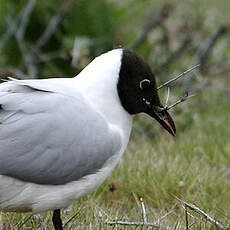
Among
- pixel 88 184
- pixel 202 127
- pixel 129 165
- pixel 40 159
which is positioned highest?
pixel 40 159

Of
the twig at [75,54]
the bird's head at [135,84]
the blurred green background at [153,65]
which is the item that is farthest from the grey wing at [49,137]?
the twig at [75,54]

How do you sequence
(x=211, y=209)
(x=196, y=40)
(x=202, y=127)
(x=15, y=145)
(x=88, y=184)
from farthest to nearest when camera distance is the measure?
(x=196, y=40)
(x=202, y=127)
(x=211, y=209)
(x=88, y=184)
(x=15, y=145)

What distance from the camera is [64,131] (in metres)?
3.40

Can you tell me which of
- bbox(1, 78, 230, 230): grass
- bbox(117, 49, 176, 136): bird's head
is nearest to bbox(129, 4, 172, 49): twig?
bbox(1, 78, 230, 230): grass

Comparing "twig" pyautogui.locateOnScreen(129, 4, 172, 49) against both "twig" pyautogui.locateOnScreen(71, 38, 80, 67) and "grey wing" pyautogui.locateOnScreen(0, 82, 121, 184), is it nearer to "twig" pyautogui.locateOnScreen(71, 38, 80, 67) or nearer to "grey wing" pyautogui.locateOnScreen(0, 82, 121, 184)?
"twig" pyautogui.locateOnScreen(71, 38, 80, 67)

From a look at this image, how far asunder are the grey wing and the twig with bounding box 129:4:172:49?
3657mm

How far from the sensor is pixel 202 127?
21.1ft

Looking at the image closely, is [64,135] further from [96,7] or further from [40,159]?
[96,7]

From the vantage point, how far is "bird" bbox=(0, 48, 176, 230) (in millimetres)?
3332

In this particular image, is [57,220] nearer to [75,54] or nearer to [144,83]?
[144,83]

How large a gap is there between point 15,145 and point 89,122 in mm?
421

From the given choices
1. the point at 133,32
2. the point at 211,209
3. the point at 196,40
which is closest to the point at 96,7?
the point at 133,32

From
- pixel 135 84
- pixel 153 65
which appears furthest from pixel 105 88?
pixel 153 65

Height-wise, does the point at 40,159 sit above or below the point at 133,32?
above
